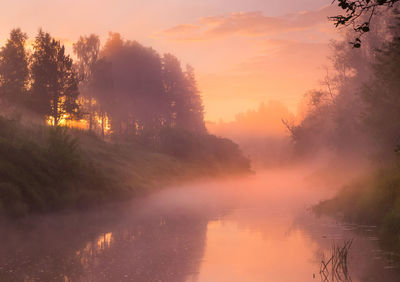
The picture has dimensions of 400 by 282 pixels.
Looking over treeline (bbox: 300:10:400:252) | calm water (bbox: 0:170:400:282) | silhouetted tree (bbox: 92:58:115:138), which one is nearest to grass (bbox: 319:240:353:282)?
calm water (bbox: 0:170:400:282)

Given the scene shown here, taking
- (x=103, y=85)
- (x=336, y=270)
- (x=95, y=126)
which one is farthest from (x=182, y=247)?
(x=95, y=126)

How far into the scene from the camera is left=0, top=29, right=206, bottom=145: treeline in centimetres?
5500

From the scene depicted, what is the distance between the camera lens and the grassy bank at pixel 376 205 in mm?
18781

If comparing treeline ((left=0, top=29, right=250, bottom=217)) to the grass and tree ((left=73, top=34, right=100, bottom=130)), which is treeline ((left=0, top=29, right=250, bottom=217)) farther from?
the grass

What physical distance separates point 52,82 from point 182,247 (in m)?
40.4

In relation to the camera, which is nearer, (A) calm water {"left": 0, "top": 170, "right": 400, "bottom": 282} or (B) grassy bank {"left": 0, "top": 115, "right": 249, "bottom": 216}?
(A) calm water {"left": 0, "top": 170, "right": 400, "bottom": 282}

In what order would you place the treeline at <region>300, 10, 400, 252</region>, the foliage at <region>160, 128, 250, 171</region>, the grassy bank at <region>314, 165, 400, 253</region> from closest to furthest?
the grassy bank at <region>314, 165, 400, 253</region>
the treeline at <region>300, 10, 400, 252</region>
the foliage at <region>160, 128, 250, 171</region>

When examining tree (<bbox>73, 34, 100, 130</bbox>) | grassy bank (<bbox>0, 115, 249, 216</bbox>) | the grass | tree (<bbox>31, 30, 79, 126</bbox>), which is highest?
tree (<bbox>73, 34, 100, 130</bbox>)

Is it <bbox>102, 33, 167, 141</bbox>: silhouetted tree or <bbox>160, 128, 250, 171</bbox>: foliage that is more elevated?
<bbox>102, 33, 167, 141</bbox>: silhouetted tree

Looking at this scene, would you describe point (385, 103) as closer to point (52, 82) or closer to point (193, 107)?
point (52, 82)

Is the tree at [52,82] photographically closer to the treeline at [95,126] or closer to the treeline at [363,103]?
the treeline at [95,126]

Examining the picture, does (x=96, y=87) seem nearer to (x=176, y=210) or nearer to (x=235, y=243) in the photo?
(x=176, y=210)

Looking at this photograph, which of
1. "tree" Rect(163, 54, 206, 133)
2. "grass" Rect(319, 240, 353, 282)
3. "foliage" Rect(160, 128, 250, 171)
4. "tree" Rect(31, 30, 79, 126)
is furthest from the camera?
"tree" Rect(163, 54, 206, 133)

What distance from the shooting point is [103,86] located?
2872 inches
